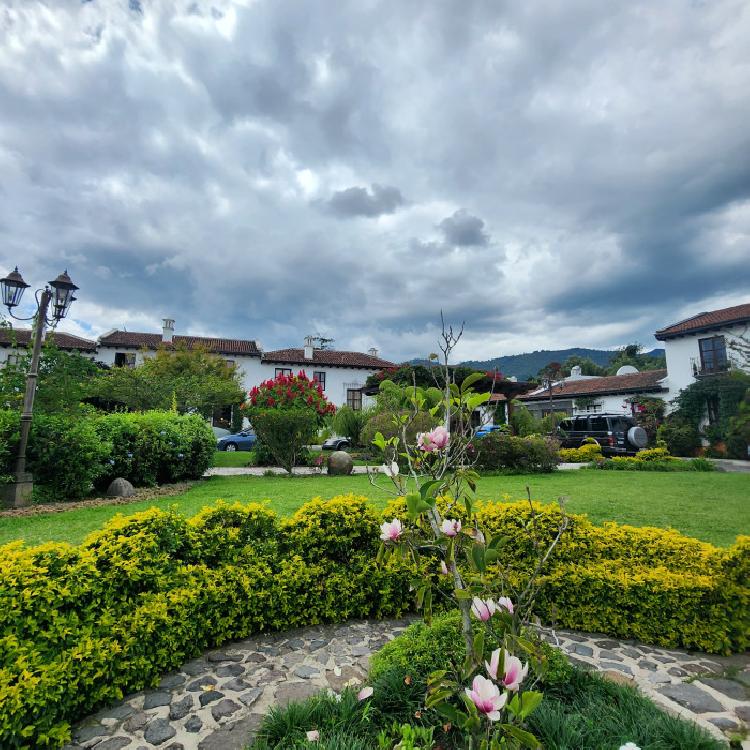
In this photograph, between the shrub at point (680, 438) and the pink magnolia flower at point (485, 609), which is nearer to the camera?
the pink magnolia flower at point (485, 609)

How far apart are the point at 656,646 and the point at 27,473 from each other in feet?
26.5

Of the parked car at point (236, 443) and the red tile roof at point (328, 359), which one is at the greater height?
the red tile roof at point (328, 359)

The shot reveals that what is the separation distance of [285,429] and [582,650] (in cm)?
854

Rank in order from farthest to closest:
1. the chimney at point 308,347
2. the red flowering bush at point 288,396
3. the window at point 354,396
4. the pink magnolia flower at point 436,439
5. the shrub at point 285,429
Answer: the window at point 354,396 < the chimney at point 308,347 < the red flowering bush at point 288,396 < the shrub at point 285,429 < the pink magnolia flower at point 436,439

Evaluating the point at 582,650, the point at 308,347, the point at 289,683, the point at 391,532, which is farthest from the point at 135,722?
the point at 308,347

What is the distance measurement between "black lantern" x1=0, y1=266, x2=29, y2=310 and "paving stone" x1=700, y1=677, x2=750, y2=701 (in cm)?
926

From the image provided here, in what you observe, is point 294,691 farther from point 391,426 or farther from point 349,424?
point 349,424

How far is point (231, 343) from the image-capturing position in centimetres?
2983

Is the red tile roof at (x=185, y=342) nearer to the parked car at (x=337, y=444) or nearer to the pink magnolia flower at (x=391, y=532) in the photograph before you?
the parked car at (x=337, y=444)

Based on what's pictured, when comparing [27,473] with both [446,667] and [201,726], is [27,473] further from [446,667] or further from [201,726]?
[446,667]

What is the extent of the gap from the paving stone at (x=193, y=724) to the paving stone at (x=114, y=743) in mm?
249

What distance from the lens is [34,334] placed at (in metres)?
6.90

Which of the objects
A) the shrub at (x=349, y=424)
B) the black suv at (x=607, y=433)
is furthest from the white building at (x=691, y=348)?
the shrub at (x=349, y=424)

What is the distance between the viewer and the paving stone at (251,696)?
2217mm
